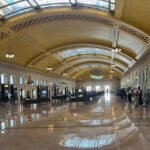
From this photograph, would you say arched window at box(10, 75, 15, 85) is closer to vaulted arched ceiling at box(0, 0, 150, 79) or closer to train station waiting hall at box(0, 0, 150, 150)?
train station waiting hall at box(0, 0, 150, 150)

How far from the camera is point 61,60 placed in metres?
41.3

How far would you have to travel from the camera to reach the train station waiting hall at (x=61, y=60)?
802 centimetres

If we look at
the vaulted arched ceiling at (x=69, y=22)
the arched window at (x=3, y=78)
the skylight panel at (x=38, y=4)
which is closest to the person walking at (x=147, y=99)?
the vaulted arched ceiling at (x=69, y=22)

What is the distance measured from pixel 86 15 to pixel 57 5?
180cm

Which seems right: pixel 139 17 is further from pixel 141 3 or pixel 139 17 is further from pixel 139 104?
pixel 139 104

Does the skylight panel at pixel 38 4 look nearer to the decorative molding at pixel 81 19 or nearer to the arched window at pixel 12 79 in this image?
the decorative molding at pixel 81 19

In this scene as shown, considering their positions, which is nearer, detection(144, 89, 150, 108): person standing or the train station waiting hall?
the train station waiting hall

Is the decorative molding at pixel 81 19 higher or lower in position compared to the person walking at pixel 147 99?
higher

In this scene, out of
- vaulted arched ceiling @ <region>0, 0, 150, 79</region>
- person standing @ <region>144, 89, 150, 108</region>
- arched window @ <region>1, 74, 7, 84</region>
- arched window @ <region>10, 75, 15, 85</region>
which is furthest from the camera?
arched window @ <region>10, 75, 15, 85</region>

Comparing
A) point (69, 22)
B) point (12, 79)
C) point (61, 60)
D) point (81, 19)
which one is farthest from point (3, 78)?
point (81, 19)

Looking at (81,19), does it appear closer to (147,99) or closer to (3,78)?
(147,99)

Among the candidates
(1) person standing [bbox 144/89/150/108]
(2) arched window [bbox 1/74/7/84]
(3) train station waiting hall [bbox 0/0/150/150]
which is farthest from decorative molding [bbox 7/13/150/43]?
(2) arched window [bbox 1/74/7/84]

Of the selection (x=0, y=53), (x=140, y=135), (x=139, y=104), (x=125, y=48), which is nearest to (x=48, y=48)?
(x=0, y=53)

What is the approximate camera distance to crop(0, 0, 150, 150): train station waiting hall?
8.02 m
